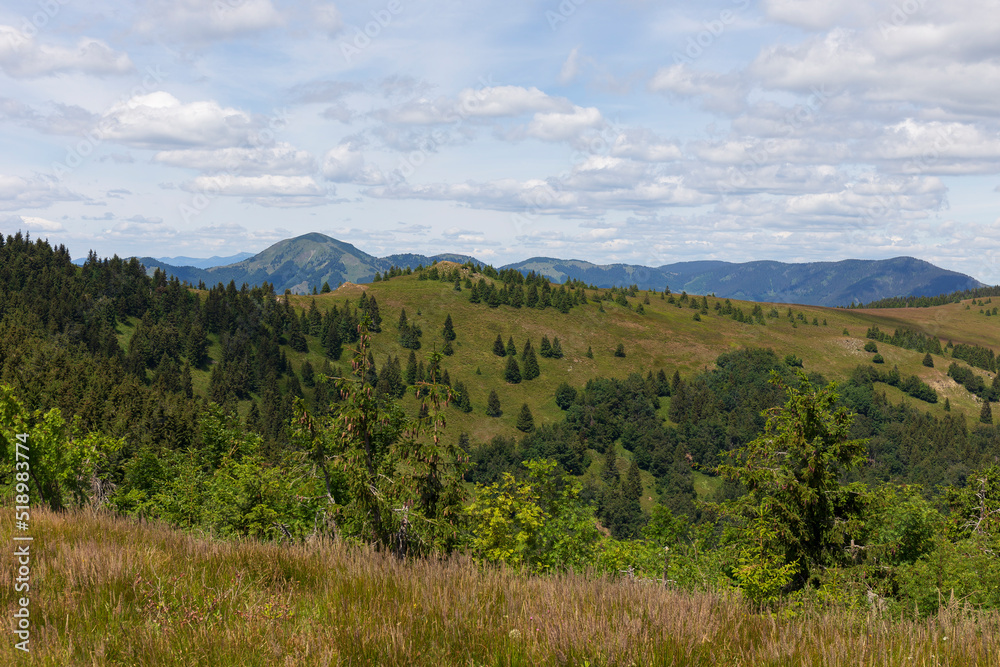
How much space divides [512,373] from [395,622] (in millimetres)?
190970

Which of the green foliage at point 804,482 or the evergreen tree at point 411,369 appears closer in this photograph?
the green foliage at point 804,482

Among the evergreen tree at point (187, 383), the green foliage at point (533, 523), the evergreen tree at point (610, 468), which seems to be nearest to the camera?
the green foliage at point (533, 523)

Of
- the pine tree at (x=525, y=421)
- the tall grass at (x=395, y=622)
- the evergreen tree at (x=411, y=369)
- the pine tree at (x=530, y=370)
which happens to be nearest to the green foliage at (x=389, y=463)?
the tall grass at (x=395, y=622)

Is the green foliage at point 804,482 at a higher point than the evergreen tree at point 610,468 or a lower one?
higher

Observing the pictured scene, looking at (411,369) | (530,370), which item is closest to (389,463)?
(411,369)

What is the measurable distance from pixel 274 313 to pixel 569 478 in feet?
628

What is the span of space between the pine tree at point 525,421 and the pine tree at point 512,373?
1763 centimetres

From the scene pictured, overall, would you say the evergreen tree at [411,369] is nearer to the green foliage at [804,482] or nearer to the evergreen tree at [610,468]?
the evergreen tree at [610,468]

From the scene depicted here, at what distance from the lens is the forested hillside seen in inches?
697

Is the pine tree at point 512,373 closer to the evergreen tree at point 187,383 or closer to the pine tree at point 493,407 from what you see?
the pine tree at point 493,407

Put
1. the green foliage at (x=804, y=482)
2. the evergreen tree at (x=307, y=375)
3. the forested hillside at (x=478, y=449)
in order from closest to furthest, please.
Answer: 1. the forested hillside at (x=478, y=449)
2. the green foliage at (x=804, y=482)
3. the evergreen tree at (x=307, y=375)

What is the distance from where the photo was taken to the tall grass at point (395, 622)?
3.53m

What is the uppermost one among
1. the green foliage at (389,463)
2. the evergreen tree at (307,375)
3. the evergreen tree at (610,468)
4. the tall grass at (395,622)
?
the tall grass at (395,622)

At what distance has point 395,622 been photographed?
13.0 ft
